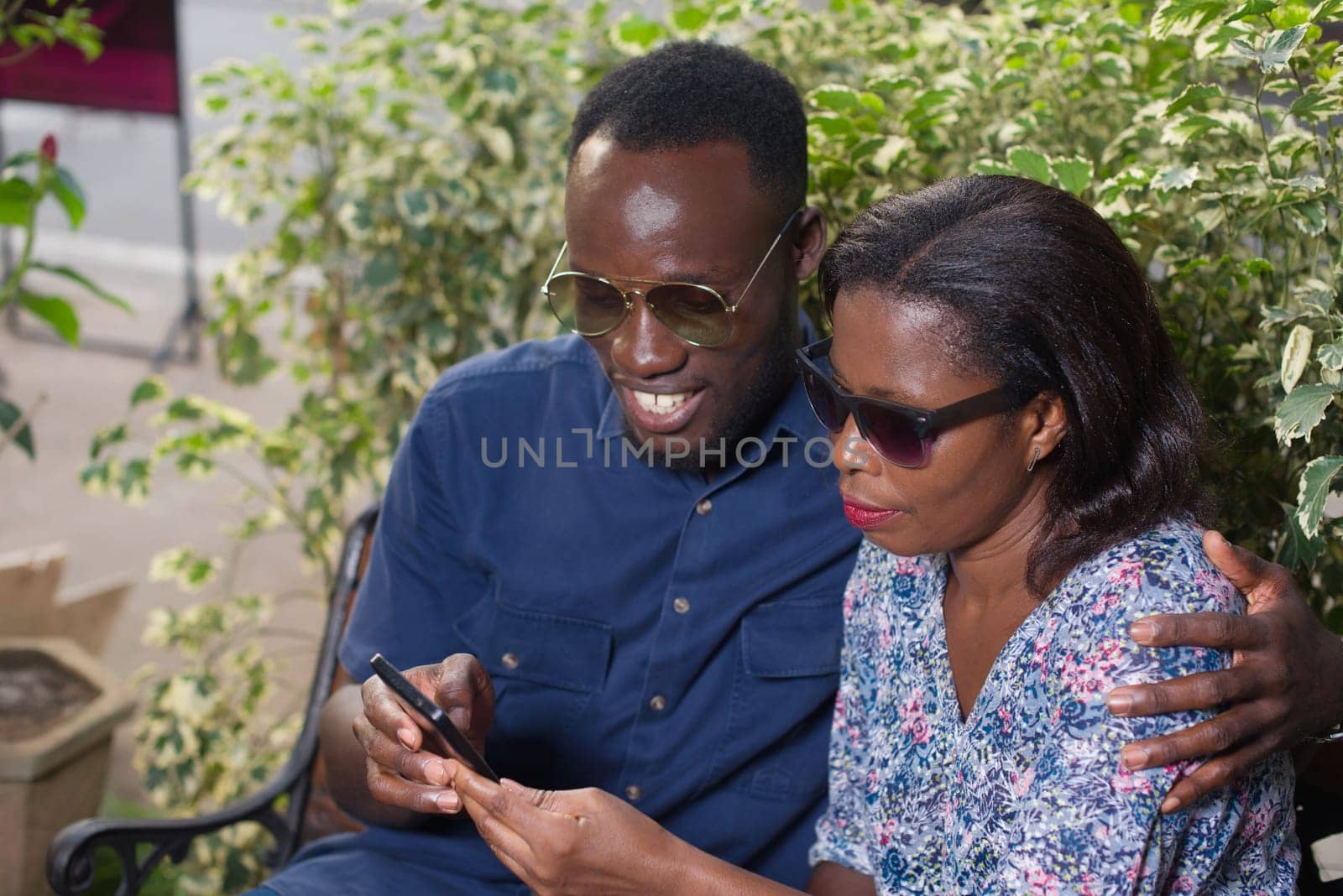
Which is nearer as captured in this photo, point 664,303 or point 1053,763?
point 1053,763

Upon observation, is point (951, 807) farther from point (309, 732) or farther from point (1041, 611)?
point (309, 732)

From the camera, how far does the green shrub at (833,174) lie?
1608 mm

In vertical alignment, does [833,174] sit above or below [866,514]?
above

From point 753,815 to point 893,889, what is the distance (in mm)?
300

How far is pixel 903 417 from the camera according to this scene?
53.1 inches

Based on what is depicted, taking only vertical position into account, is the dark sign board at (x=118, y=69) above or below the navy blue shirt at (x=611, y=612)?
above

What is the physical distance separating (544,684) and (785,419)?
56 cm

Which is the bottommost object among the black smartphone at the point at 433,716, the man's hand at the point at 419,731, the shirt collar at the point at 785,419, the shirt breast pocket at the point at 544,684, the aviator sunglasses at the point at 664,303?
the shirt breast pocket at the point at 544,684

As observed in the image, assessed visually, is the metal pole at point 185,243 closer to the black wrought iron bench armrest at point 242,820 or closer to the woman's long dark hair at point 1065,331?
the black wrought iron bench armrest at point 242,820

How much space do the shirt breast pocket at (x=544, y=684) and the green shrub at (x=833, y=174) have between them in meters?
0.86

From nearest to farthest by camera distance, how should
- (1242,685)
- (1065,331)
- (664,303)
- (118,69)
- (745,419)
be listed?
(1242,685), (1065,331), (664,303), (745,419), (118,69)

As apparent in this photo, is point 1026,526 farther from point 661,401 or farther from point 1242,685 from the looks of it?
point 661,401

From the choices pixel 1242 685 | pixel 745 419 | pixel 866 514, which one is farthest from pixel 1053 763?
pixel 745 419

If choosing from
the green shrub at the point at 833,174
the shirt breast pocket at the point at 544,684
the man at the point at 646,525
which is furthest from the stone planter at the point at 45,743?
the shirt breast pocket at the point at 544,684
